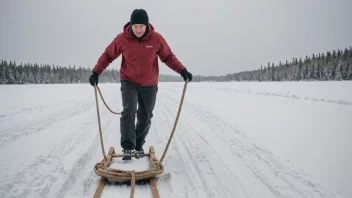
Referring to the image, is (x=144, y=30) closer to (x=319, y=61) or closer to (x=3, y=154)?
(x=3, y=154)

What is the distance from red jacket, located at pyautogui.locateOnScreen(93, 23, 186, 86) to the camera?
137 inches

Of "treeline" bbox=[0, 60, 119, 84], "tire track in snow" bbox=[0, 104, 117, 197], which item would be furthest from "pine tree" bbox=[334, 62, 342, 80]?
"treeline" bbox=[0, 60, 119, 84]

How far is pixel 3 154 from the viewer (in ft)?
12.1

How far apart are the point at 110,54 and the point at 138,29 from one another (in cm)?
68

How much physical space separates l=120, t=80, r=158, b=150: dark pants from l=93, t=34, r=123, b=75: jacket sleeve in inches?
18.2

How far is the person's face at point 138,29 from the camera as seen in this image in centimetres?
Answer: 335

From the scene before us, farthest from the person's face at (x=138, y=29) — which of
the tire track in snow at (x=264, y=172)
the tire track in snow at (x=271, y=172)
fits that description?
the tire track in snow at (x=271, y=172)

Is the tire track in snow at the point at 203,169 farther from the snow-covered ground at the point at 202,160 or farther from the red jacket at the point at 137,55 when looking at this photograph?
the red jacket at the point at 137,55

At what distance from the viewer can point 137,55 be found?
348cm

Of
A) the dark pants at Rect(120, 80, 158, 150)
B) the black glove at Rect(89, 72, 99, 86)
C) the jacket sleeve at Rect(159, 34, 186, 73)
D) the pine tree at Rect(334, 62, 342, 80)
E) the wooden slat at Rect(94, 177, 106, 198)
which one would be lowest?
the wooden slat at Rect(94, 177, 106, 198)

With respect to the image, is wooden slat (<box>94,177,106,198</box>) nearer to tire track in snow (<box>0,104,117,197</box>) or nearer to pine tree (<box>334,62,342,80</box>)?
tire track in snow (<box>0,104,117,197</box>)

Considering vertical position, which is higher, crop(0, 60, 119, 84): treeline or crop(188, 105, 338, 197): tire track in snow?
crop(0, 60, 119, 84): treeline

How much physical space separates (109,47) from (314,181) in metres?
3.62

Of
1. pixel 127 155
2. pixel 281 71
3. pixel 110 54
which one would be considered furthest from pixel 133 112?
pixel 281 71
